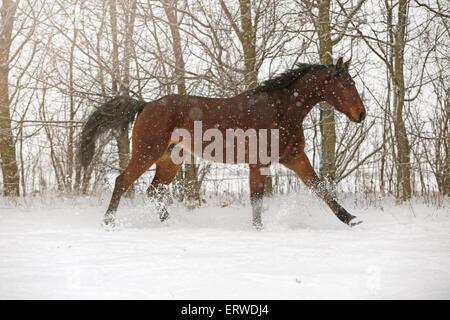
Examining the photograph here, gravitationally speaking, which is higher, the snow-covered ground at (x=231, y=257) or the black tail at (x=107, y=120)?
the black tail at (x=107, y=120)

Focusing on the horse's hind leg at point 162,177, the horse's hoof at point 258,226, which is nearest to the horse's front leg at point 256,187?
the horse's hoof at point 258,226

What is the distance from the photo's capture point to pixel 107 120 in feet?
19.1

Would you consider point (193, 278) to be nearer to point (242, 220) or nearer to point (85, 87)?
point (242, 220)

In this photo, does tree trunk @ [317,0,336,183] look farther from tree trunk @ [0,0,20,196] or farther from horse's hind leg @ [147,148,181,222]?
tree trunk @ [0,0,20,196]

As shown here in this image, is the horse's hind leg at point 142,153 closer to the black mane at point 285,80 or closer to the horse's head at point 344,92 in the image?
the black mane at point 285,80

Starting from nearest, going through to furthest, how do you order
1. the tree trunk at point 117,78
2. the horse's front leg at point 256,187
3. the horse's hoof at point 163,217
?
the horse's front leg at point 256,187, the horse's hoof at point 163,217, the tree trunk at point 117,78

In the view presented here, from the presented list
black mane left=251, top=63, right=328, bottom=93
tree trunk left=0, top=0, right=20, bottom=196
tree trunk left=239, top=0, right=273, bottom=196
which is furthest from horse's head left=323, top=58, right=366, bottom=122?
tree trunk left=0, top=0, right=20, bottom=196

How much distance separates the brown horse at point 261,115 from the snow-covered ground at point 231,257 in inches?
23.6

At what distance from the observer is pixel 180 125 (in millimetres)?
5547

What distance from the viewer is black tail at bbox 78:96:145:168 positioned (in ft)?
18.9

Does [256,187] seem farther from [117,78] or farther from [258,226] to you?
[117,78]

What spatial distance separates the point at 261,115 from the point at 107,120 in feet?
Result: 6.65

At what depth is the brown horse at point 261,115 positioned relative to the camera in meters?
5.25
